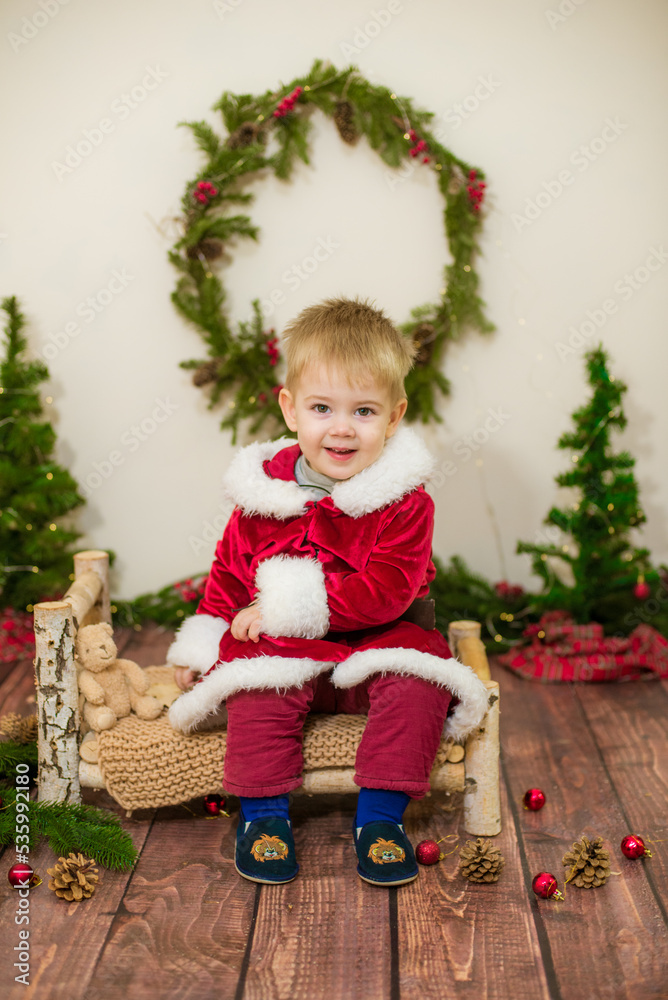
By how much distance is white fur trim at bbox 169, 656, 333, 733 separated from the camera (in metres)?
1.79

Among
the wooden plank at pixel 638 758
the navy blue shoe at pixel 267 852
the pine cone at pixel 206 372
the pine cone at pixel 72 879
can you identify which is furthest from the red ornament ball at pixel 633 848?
the pine cone at pixel 206 372

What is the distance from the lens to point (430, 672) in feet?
5.86

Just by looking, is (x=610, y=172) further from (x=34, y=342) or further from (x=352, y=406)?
(x=34, y=342)

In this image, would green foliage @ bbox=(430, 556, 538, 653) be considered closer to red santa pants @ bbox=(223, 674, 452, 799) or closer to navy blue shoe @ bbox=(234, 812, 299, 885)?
red santa pants @ bbox=(223, 674, 452, 799)

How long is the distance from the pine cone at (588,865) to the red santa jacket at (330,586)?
32cm

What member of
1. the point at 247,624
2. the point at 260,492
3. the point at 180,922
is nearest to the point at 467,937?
the point at 180,922

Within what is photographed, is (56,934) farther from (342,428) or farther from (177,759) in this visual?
(342,428)

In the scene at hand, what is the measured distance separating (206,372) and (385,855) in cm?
172

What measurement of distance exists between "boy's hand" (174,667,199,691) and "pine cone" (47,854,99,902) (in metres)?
0.45

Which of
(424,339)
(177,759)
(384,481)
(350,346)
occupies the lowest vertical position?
(177,759)

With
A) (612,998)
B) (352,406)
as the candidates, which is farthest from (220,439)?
(612,998)

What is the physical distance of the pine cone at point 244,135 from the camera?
281cm

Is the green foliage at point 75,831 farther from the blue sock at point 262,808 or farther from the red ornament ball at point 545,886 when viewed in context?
the red ornament ball at point 545,886

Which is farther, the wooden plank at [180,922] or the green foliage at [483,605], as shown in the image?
the green foliage at [483,605]
